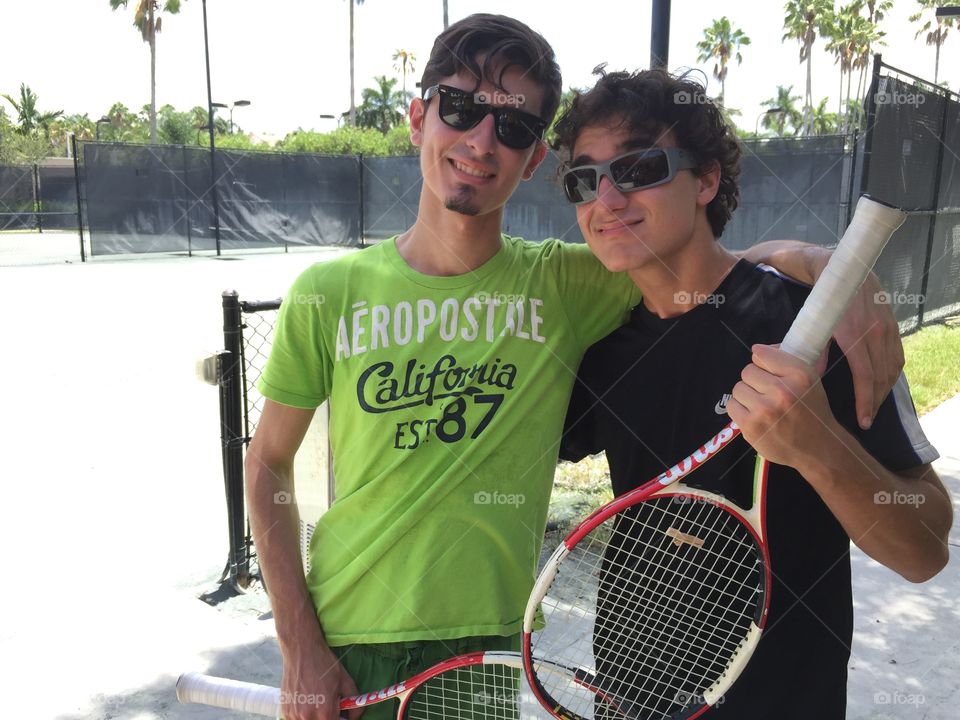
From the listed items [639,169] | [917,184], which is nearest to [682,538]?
[639,169]

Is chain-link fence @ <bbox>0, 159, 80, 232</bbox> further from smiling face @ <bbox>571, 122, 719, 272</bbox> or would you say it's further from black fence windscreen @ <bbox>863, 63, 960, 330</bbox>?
smiling face @ <bbox>571, 122, 719, 272</bbox>

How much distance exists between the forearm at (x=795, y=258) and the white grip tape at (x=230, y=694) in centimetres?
145

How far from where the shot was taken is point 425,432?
189 cm

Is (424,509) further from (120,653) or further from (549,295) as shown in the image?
(120,653)

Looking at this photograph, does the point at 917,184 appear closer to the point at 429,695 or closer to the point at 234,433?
the point at 234,433

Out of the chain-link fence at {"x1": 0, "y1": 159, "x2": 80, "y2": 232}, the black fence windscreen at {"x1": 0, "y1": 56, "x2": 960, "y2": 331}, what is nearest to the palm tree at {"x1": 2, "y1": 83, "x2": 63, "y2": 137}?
the chain-link fence at {"x1": 0, "y1": 159, "x2": 80, "y2": 232}

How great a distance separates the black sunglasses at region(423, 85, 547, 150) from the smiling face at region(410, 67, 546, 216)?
1cm

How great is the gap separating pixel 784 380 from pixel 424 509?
836mm

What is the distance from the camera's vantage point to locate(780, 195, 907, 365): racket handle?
1299mm

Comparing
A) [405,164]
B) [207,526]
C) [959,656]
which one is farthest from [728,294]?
[405,164]

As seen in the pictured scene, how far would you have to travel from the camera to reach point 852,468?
1482 mm
